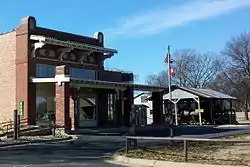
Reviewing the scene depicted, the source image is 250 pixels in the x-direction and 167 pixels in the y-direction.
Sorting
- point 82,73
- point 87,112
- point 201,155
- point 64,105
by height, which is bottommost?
point 201,155

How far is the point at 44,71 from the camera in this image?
36062mm

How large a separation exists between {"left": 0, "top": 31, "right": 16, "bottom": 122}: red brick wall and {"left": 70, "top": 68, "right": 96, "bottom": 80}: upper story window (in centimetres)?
503

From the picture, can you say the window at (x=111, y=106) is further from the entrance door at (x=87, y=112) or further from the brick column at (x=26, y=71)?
the brick column at (x=26, y=71)

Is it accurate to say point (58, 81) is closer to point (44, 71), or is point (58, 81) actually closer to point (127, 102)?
point (44, 71)

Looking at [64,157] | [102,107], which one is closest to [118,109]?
[102,107]

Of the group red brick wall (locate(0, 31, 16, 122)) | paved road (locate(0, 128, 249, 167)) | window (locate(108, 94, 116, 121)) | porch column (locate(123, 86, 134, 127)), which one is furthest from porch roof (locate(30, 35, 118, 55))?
paved road (locate(0, 128, 249, 167))

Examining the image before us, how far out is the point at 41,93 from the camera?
3612 cm

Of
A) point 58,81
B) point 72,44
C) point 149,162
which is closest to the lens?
point 149,162

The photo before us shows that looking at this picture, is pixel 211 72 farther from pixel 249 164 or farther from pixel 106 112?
pixel 249 164

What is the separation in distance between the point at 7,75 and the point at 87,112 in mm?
7631

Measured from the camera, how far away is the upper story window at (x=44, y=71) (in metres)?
35.5

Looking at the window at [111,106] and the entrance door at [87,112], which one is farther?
the window at [111,106]

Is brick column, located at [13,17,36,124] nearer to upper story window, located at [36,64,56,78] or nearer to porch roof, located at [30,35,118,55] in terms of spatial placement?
upper story window, located at [36,64,56,78]

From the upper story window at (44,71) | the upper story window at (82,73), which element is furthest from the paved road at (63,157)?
the upper story window at (82,73)
